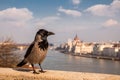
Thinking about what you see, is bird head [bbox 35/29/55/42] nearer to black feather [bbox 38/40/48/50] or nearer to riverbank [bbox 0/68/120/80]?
black feather [bbox 38/40/48/50]

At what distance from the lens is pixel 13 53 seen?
19.8 metres

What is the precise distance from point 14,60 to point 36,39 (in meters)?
13.7

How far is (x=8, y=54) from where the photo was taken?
19.1 metres

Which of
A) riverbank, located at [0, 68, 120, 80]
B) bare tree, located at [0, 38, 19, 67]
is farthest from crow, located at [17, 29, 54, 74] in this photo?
bare tree, located at [0, 38, 19, 67]

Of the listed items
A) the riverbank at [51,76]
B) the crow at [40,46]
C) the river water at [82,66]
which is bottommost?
the river water at [82,66]

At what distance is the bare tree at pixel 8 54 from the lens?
721 inches

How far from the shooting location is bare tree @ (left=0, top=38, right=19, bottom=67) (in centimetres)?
1831

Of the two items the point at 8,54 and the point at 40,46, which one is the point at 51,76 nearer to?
the point at 40,46

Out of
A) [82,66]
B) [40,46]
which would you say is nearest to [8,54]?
[40,46]

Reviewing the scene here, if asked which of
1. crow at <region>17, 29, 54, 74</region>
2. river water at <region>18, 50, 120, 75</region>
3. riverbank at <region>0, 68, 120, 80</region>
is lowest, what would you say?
river water at <region>18, 50, 120, 75</region>

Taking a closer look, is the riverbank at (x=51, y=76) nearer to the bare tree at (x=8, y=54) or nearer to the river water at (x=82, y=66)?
the bare tree at (x=8, y=54)

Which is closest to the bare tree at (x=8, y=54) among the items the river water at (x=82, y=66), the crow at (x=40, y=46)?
the crow at (x=40, y=46)

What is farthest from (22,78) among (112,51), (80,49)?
(80,49)

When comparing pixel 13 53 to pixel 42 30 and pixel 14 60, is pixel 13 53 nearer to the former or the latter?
pixel 14 60
